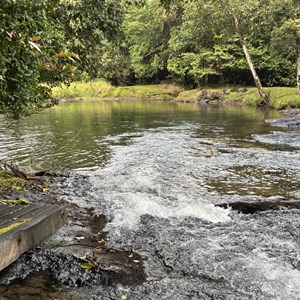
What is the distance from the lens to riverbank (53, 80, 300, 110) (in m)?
31.0

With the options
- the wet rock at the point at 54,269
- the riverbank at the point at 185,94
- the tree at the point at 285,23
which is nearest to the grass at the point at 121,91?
the riverbank at the point at 185,94

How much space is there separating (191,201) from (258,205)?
1.32m

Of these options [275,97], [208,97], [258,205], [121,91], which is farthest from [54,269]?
[121,91]

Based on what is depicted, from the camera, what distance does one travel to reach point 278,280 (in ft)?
13.3

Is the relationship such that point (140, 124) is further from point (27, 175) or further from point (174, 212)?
point (174, 212)

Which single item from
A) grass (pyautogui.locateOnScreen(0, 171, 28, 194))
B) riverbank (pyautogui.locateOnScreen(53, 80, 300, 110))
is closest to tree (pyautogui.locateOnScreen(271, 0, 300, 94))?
riverbank (pyautogui.locateOnScreen(53, 80, 300, 110))

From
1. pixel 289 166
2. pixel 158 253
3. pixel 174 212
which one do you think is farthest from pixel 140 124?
pixel 158 253

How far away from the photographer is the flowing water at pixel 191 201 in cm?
403

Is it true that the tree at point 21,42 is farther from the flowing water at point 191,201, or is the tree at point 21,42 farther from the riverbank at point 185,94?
the riverbank at point 185,94

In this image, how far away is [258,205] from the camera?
6621mm

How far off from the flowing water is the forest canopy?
2.66 metres

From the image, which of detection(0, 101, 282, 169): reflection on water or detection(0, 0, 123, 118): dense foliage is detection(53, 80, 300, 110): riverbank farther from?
detection(0, 0, 123, 118): dense foliage

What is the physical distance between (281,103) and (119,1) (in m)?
23.9

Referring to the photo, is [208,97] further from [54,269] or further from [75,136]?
Result: [54,269]
